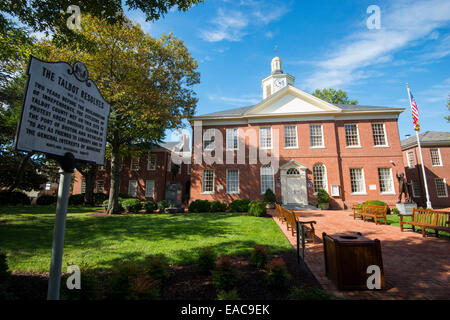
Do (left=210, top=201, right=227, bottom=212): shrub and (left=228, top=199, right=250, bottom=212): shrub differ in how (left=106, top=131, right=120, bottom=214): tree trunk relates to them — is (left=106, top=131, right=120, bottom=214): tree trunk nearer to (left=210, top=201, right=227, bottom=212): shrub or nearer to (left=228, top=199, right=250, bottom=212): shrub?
(left=210, top=201, right=227, bottom=212): shrub

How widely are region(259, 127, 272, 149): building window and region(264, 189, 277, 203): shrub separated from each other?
457 centimetres

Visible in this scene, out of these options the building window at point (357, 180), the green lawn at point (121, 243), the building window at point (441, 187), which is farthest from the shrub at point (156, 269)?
the building window at point (441, 187)

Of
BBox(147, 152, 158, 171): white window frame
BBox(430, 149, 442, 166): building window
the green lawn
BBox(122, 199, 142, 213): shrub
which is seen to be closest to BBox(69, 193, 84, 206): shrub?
BBox(147, 152, 158, 171): white window frame

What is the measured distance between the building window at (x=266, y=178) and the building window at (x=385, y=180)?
9569 millimetres

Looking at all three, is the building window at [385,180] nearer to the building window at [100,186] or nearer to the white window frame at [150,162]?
the white window frame at [150,162]

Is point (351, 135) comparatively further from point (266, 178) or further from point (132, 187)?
point (132, 187)

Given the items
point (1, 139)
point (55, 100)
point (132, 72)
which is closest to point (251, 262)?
point (55, 100)

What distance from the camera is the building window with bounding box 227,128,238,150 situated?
20.6m

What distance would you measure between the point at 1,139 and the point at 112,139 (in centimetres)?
888

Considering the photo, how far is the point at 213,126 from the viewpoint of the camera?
69.5ft

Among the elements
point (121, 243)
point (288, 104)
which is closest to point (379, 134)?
point (288, 104)

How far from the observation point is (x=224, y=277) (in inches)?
137

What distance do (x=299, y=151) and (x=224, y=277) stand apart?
17.6m
